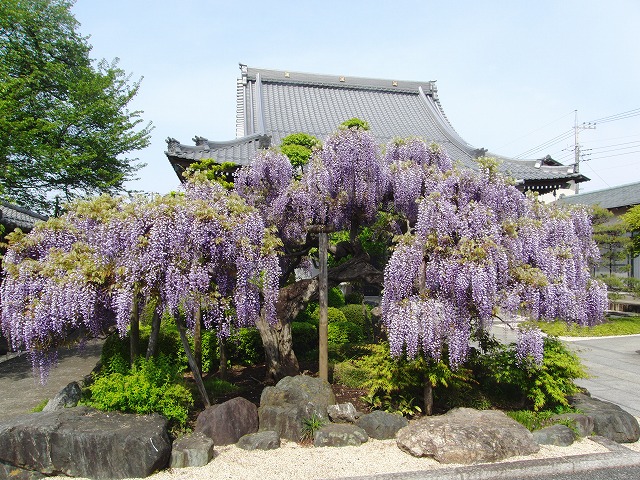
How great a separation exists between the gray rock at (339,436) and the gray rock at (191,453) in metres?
1.30

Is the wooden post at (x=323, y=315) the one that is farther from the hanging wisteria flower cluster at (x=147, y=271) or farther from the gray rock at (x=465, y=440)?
the gray rock at (x=465, y=440)

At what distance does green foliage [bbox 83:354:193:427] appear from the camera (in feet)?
17.9

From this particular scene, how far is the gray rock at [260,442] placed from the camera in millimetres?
5418

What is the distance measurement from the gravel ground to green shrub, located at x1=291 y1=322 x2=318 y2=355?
4.59 metres

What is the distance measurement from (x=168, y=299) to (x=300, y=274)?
13.0 metres

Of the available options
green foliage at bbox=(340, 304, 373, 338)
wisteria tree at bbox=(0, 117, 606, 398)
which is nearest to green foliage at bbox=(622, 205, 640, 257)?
wisteria tree at bbox=(0, 117, 606, 398)

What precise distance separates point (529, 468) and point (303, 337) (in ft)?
19.6

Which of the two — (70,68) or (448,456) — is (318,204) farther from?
(70,68)

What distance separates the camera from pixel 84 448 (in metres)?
4.75

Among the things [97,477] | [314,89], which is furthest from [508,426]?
[314,89]

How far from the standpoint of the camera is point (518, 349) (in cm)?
623

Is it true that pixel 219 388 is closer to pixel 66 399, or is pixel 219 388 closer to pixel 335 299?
pixel 66 399

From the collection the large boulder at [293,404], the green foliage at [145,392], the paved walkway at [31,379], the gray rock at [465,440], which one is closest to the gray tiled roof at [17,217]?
the paved walkway at [31,379]

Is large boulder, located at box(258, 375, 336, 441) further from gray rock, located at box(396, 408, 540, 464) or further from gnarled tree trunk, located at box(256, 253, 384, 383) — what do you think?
gnarled tree trunk, located at box(256, 253, 384, 383)
